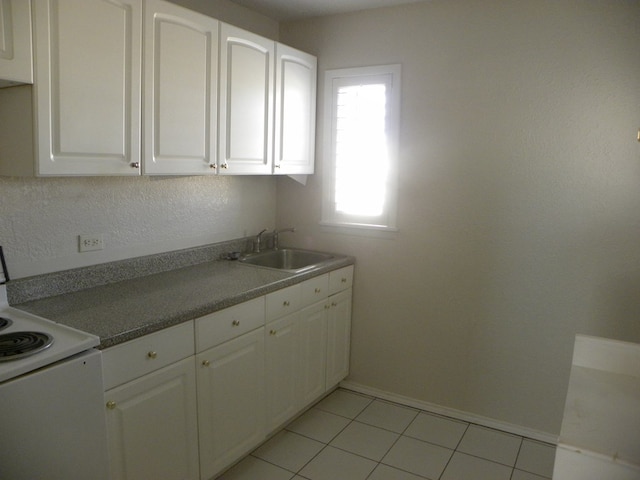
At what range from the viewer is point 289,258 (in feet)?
11.5

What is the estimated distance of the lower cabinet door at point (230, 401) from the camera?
2.21 meters

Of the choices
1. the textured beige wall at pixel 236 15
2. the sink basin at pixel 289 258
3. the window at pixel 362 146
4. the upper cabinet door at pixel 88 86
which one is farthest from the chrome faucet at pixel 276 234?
the upper cabinet door at pixel 88 86

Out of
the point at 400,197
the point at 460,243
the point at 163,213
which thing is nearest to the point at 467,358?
the point at 460,243

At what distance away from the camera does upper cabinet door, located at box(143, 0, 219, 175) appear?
2164mm

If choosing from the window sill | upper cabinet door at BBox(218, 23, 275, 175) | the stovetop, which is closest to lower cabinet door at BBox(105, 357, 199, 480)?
the stovetop

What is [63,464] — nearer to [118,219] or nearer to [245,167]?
[118,219]

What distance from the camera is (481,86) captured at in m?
2.87

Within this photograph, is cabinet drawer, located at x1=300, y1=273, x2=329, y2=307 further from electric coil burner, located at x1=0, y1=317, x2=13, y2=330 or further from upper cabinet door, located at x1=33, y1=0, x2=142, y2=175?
electric coil burner, located at x1=0, y1=317, x2=13, y2=330

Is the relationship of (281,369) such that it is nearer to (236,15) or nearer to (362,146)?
(362,146)

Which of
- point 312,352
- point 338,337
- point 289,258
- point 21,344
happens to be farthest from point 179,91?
point 338,337

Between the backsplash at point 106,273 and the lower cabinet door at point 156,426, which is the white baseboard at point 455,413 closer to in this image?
the backsplash at point 106,273

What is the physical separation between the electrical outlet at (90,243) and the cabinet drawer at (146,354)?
0.67 metres

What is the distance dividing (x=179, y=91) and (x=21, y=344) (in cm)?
129

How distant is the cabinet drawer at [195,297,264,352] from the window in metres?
1.12
